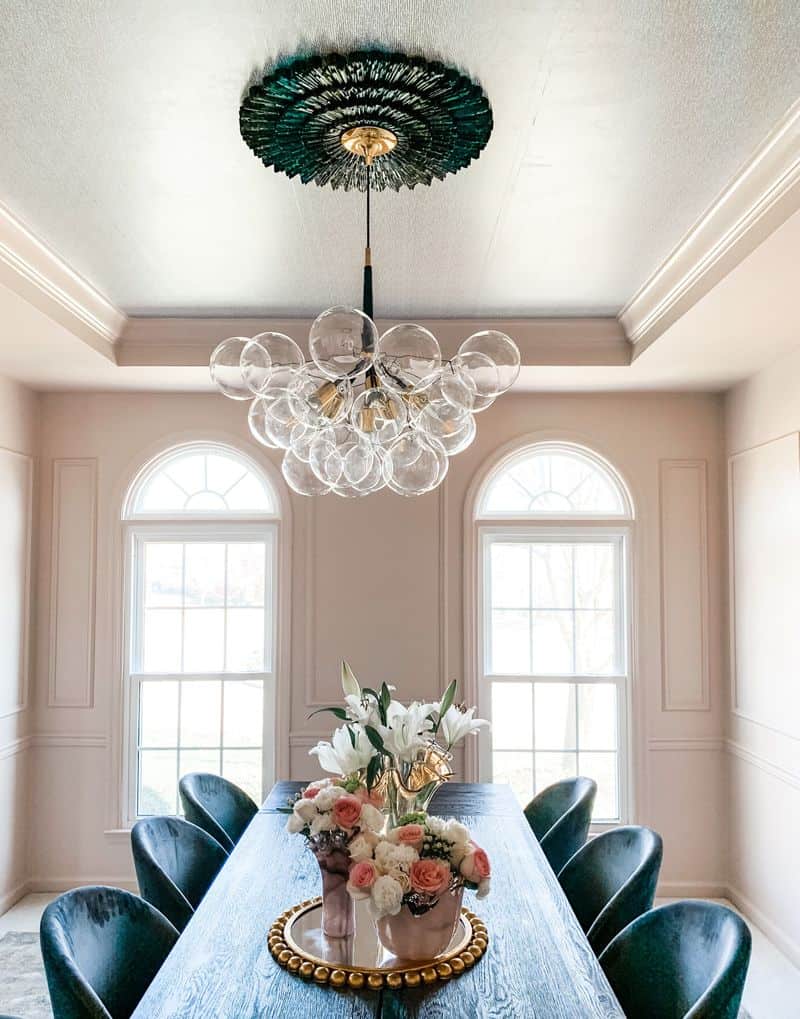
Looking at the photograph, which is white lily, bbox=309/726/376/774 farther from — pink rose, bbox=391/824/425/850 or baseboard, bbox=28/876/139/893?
baseboard, bbox=28/876/139/893

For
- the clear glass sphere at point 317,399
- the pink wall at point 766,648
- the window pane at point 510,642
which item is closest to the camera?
the clear glass sphere at point 317,399

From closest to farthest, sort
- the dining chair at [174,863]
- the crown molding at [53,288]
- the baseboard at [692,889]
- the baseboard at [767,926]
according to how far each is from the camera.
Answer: the dining chair at [174,863], the crown molding at [53,288], the baseboard at [767,926], the baseboard at [692,889]

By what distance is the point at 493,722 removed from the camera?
4719 millimetres

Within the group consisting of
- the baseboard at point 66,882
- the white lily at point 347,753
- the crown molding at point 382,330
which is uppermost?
the crown molding at point 382,330

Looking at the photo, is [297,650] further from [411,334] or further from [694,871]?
[411,334]

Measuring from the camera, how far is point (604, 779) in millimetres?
4668

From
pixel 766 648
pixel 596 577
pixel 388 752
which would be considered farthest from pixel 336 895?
pixel 596 577

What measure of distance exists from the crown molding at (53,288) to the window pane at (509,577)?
231 cm

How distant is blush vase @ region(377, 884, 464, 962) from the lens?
1.96 metres

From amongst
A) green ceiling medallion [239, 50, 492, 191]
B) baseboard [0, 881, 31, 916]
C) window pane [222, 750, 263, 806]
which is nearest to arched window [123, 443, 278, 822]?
window pane [222, 750, 263, 806]

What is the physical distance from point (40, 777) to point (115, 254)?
9.63ft

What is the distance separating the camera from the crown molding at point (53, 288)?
296 centimetres

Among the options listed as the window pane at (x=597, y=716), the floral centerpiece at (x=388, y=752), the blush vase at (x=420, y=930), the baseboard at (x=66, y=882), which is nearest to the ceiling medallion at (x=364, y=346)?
the floral centerpiece at (x=388, y=752)

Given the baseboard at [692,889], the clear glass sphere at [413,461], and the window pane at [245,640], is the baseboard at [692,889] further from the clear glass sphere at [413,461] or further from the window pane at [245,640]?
the clear glass sphere at [413,461]
